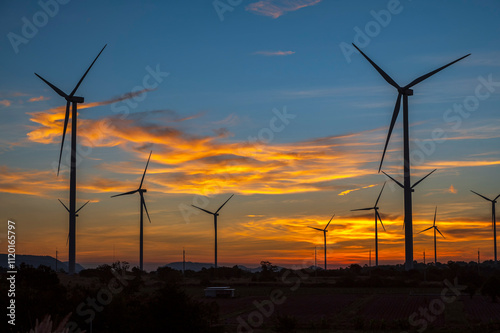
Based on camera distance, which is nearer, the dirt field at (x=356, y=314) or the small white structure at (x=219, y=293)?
the dirt field at (x=356, y=314)

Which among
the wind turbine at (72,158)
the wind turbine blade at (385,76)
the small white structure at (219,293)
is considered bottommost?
the small white structure at (219,293)

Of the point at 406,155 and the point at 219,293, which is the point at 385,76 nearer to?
the point at 406,155

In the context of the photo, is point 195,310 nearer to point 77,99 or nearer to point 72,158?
point 72,158

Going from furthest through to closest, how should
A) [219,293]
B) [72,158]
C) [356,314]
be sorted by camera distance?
[219,293] < [72,158] < [356,314]

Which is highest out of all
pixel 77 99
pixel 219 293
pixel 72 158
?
pixel 77 99

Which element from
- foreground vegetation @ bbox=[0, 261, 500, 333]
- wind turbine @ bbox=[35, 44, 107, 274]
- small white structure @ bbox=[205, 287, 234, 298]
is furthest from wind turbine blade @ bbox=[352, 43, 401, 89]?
small white structure @ bbox=[205, 287, 234, 298]

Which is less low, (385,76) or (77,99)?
(385,76)

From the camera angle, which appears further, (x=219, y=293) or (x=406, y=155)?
(x=219, y=293)

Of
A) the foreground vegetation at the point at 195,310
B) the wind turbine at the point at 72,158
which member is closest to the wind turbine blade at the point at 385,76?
the foreground vegetation at the point at 195,310

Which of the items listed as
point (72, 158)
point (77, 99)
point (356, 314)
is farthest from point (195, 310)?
point (77, 99)

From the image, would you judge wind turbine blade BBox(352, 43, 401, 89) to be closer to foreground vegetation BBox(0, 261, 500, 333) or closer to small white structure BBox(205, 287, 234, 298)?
foreground vegetation BBox(0, 261, 500, 333)

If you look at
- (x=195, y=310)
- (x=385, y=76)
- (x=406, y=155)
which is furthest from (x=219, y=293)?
(x=195, y=310)

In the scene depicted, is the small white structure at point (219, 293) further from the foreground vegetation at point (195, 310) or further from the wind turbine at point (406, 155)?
the wind turbine at point (406, 155)

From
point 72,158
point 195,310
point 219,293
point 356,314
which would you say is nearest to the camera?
point 195,310
